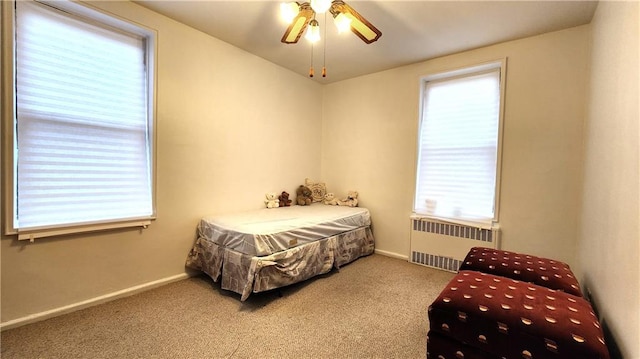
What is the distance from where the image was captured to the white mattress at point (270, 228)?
221 cm

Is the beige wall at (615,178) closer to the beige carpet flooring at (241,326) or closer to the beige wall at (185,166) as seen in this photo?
the beige carpet flooring at (241,326)

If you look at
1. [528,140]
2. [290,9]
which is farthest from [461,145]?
[290,9]

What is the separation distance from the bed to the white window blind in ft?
2.19

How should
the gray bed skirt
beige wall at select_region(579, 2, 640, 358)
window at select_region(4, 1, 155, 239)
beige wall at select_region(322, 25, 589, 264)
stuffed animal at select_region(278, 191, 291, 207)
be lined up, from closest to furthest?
beige wall at select_region(579, 2, 640, 358) < window at select_region(4, 1, 155, 239) < the gray bed skirt < beige wall at select_region(322, 25, 589, 264) < stuffed animal at select_region(278, 191, 291, 207)

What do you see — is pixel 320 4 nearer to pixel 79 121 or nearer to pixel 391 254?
pixel 79 121

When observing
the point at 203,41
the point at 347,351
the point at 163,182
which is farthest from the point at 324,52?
the point at 347,351

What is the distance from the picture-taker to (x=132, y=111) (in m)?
2.36

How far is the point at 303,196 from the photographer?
378cm

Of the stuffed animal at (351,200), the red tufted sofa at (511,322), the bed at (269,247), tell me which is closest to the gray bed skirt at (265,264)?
the bed at (269,247)

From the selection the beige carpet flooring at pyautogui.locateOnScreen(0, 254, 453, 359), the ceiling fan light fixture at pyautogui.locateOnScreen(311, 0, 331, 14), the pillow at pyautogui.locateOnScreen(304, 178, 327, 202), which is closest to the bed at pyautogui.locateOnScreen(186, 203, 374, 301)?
the beige carpet flooring at pyautogui.locateOnScreen(0, 254, 453, 359)

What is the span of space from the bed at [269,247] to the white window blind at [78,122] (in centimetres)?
67

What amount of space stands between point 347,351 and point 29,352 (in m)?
1.94

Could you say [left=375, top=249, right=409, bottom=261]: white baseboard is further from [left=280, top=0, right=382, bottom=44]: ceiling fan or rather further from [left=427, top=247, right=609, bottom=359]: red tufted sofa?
[left=280, top=0, right=382, bottom=44]: ceiling fan

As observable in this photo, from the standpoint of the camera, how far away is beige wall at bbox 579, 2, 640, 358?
1.16 meters
